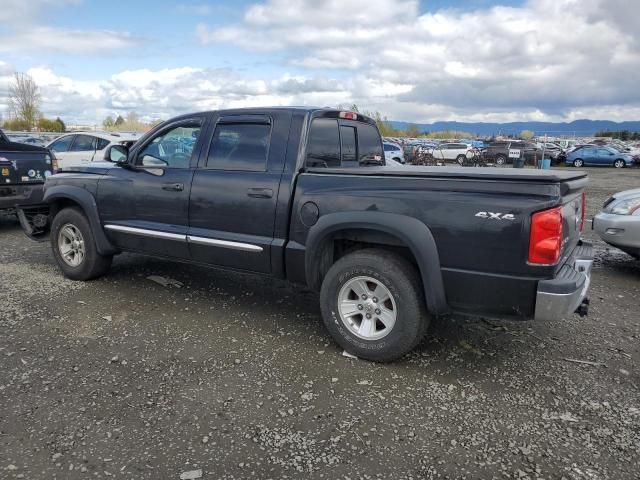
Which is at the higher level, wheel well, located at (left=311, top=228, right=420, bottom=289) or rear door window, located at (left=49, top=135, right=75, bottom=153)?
rear door window, located at (left=49, top=135, right=75, bottom=153)

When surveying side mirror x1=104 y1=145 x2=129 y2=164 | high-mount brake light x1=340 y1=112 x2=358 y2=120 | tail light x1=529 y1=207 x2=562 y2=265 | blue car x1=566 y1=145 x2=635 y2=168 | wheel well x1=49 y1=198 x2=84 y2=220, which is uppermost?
high-mount brake light x1=340 y1=112 x2=358 y2=120

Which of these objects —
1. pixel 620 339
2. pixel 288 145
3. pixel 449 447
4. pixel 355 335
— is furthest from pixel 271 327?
pixel 620 339

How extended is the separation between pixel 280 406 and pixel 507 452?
136cm

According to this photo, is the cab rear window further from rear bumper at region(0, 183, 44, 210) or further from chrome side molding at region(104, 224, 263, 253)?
rear bumper at region(0, 183, 44, 210)

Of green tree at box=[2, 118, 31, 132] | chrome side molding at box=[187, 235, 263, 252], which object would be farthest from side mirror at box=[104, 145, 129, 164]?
green tree at box=[2, 118, 31, 132]

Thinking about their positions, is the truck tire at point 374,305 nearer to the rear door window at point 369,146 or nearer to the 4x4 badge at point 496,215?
the 4x4 badge at point 496,215

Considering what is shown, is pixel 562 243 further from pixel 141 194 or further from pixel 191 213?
pixel 141 194

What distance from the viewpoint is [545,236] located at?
309cm

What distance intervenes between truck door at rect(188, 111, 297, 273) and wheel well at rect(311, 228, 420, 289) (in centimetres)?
43

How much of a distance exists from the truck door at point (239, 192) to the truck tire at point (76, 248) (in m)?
1.50

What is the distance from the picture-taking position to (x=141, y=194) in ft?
16.1

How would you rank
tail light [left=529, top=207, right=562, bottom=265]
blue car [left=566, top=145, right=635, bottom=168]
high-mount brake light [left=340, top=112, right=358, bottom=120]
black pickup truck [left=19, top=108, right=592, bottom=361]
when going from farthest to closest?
blue car [left=566, top=145, right=635, bottom=168] < high-mount brake light [left=340, top=112, right=358, bottom=120] < black pickup truck [left=19, top=108, right=592, bottom=361] < tail light [left=529, top=207, right=562, bottom=265]

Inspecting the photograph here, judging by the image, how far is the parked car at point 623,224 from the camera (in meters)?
5.82

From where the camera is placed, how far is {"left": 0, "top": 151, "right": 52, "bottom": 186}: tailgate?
7859 millimetres
